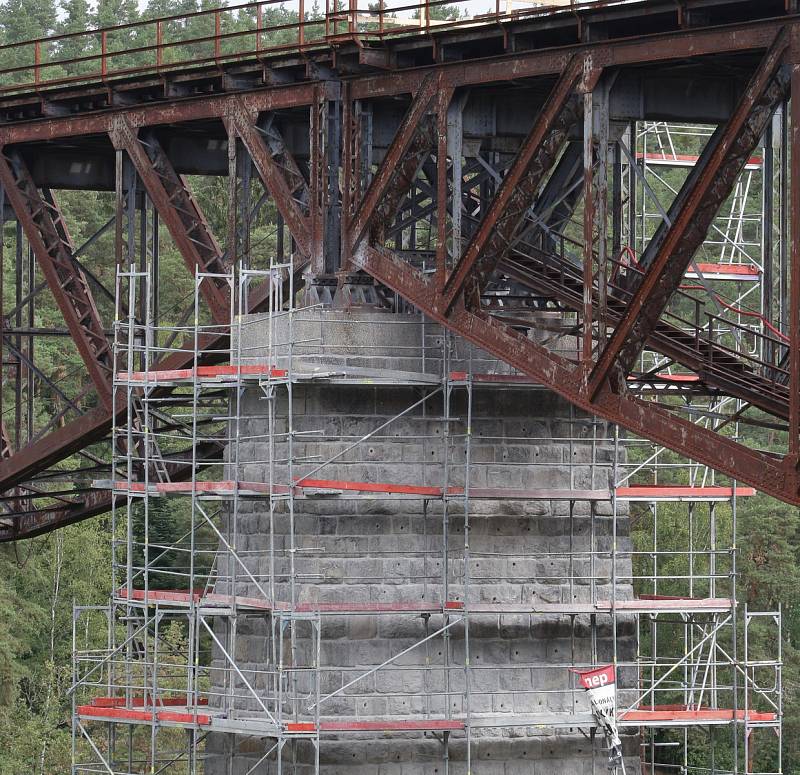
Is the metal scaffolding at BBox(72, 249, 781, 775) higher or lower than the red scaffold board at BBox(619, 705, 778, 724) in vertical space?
higher

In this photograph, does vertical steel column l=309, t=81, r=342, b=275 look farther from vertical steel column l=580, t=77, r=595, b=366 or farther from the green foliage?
the green foliage

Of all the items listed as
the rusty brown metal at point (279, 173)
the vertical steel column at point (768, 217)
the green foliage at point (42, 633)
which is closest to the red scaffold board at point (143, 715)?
the rusty brown metal at point (279, 173)

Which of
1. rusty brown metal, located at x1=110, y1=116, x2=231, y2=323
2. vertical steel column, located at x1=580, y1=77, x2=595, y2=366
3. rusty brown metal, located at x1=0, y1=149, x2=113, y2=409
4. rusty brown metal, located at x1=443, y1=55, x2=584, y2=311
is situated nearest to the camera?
vertical steel column, located at x1=580, y1=77, x2=595, y2=366

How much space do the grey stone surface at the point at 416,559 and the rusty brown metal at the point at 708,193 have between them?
5.84 metres

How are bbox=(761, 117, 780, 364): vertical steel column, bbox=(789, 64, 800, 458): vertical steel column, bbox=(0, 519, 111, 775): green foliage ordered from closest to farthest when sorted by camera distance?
bbox=(789, 64, 800, 458): vertical steel column, bbox=(761, 117, 780, 364): vertical steel column, bbox=(0, 519, 111, 775): green foliage

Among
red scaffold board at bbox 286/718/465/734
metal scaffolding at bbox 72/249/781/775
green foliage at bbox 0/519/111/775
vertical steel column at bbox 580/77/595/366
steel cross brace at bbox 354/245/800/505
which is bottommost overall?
green foliage at bbox 0/519/111/775

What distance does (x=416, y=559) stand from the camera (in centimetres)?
3014

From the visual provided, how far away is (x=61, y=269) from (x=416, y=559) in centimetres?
978

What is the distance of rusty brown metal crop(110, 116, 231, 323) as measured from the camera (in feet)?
109

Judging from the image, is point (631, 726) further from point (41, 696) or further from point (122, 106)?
point (41, 696)

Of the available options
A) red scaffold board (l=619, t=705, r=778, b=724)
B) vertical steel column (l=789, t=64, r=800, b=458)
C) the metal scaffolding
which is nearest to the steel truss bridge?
vertical steel column (l=789, t=64, r=800, b=458)

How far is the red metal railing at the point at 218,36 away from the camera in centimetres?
2955

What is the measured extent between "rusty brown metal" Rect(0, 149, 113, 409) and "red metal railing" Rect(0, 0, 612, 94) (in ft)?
5.46

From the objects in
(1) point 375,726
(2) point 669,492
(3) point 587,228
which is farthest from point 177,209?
(3) point 587,228
